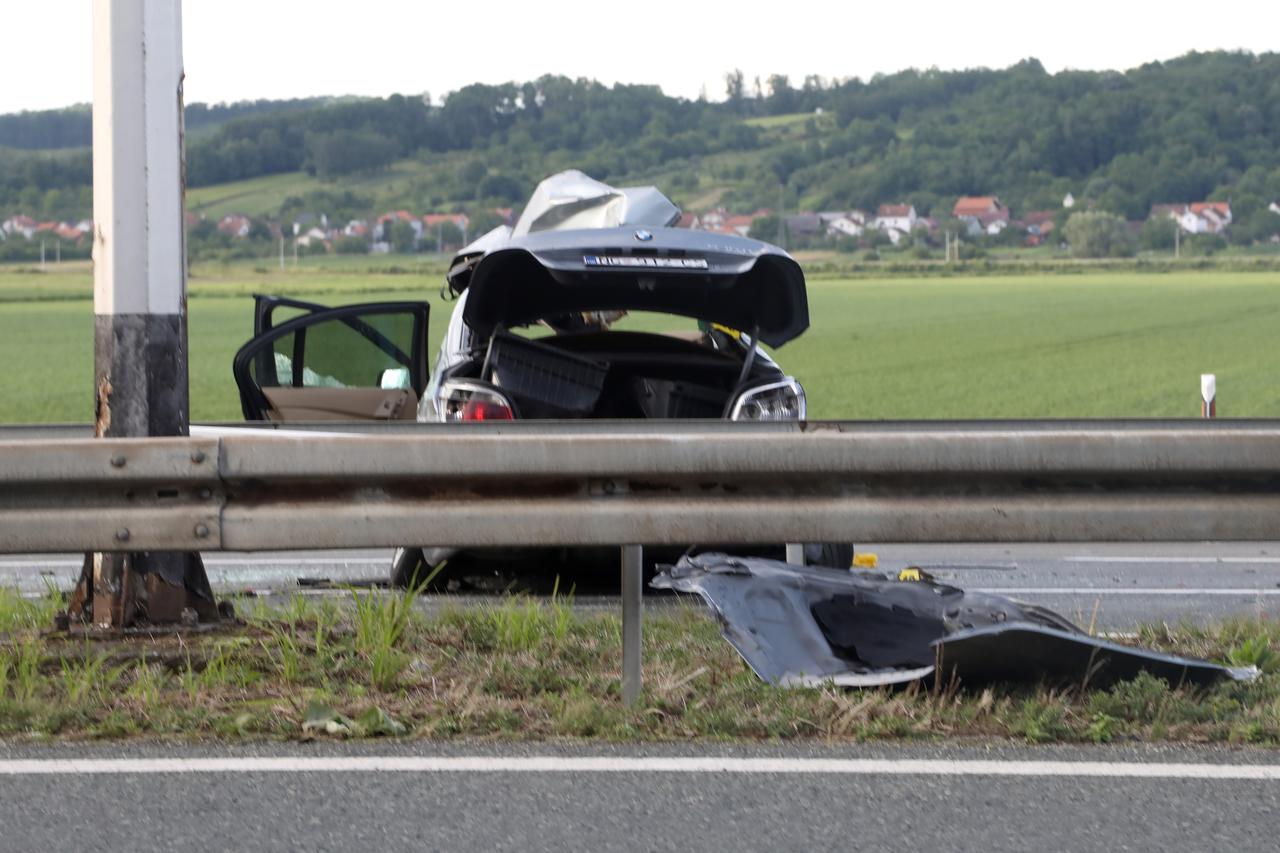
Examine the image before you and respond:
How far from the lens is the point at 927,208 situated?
158 meters

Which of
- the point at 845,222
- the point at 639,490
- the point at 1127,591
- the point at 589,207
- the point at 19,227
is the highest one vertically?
the point at 845,222

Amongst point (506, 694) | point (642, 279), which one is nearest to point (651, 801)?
point (506, 694)

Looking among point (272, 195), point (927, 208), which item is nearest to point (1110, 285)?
point (927, 208)

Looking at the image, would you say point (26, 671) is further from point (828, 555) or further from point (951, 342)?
point (951, 342)

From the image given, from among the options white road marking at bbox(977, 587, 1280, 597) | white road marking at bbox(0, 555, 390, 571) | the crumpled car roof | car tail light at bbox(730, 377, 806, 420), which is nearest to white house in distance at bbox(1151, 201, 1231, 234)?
the crumpled car roof

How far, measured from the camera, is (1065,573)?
9.01 meters

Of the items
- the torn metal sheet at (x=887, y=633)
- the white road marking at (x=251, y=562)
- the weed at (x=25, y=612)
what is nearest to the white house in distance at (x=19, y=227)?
the white road marking at (x=251, y=562)

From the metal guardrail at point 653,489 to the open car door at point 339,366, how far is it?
4451 millimetres

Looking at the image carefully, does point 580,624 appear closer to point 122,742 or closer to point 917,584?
point 917,584

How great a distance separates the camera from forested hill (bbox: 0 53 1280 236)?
152m

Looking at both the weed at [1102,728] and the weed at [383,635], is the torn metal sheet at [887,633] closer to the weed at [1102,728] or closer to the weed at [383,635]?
the weed at [1102,728]

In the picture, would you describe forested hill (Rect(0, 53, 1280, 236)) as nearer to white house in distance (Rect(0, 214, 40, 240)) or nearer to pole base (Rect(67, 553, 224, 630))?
white house in distance (Rect(0, 214, 40, 240))

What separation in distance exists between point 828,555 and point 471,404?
158 cm

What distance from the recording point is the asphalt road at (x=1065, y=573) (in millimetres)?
7641
